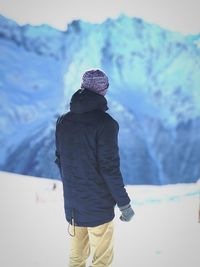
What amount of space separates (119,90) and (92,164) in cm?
74

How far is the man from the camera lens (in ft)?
5.54

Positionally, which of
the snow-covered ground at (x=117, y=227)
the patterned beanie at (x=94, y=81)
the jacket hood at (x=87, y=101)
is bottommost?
the snow-covered ground at (x=117, y=227)

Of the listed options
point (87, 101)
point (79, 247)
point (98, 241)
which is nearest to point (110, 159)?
point (87, 101)

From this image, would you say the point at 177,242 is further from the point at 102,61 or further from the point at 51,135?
the point at 102,61

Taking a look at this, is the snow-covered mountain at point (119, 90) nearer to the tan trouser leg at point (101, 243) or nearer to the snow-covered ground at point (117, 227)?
the snow-covered ground at point (117, 227)

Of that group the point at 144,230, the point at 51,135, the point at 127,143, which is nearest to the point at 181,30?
the point at 127,143

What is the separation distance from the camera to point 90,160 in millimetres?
1712

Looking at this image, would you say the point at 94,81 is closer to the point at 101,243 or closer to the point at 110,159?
the point at 110,159

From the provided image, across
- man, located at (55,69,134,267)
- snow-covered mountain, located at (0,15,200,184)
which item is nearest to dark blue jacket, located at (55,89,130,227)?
man, located at (55,69,134,267)

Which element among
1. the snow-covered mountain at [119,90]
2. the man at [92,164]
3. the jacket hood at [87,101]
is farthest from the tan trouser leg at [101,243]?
the snow-covered mountain at [119,90]

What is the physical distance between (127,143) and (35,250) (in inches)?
30.5

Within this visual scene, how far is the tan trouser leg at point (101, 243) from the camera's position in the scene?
5.91 ft

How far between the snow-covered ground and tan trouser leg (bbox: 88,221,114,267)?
54cm

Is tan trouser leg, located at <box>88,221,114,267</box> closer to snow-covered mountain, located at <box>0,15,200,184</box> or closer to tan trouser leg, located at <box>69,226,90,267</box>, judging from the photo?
tan trouser leg, located at <box>69,226,90,267</box>
